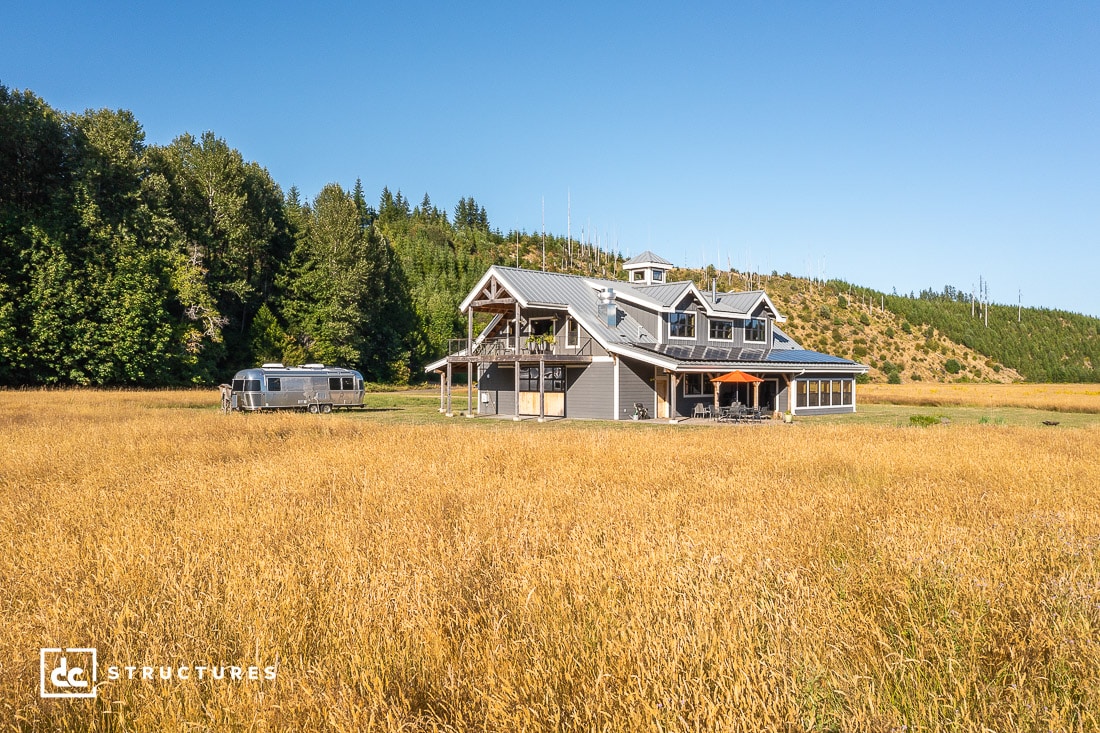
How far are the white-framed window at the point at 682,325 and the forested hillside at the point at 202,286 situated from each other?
27.1 m

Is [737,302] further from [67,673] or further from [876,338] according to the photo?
[876,338]

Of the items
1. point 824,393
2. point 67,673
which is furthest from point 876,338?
point 67,673

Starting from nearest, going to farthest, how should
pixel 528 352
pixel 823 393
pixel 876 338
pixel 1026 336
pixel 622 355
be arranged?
pixel 622 355 → pixel 528 352 → pixel 823 393 → pixel 876 338 → pixel 1026 336

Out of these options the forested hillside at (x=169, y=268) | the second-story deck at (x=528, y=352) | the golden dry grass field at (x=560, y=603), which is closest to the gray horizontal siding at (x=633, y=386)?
the second-story deck at (x=528, y=352)

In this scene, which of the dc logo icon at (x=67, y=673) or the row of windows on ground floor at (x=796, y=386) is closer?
the dc logo icon at (x=67, y=673)

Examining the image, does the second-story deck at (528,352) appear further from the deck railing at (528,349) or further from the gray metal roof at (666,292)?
the gray metal roof at (666,292)

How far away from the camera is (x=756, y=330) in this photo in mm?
41312

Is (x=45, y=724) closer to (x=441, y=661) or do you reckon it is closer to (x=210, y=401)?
(x=441, y=661)

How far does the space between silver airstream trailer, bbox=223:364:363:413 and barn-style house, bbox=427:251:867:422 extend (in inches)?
179

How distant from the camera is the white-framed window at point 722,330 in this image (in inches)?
1512

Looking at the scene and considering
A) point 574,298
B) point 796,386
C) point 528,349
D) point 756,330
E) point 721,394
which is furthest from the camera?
point 756,330

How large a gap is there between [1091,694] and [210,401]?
129 ft

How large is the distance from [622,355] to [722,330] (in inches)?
349

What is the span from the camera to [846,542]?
6.14m
